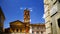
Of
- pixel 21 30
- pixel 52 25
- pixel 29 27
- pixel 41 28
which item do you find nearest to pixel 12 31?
pixel 21 30

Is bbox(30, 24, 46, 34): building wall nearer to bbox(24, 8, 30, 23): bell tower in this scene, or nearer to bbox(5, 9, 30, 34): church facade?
bbox(5, 9, 30, 34): church facade

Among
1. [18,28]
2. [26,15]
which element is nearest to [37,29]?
[18,28]

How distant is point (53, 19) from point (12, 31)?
47413 mm

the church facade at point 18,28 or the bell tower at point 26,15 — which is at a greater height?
the bell tower at point 26,15

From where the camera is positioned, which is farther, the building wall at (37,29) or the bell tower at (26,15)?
the bell tower at (26,15)

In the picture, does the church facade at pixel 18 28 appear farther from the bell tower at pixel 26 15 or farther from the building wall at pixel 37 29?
the bell tower at pixel 26 15

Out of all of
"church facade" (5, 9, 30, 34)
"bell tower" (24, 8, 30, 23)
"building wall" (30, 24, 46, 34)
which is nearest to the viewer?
"church facade" (5, 9, 30, 34)

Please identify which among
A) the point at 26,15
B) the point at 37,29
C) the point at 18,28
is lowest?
the point at 37,29

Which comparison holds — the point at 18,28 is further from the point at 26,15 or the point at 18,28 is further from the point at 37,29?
the point at 26,15

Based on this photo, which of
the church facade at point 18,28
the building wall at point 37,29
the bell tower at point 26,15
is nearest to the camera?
the church facade at point 18,28

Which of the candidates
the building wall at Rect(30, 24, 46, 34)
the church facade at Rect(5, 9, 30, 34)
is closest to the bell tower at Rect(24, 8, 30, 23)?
the church facade at Rect(5, 9, 30, 34)

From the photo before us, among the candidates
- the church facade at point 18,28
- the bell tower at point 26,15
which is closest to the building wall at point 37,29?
the church facade at point 18,28

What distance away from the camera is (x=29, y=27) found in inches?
2122

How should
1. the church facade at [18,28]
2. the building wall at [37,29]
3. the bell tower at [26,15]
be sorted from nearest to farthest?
the church facade at [18,28]
the building wall at [37,29]
the bell tower at [26,15]
